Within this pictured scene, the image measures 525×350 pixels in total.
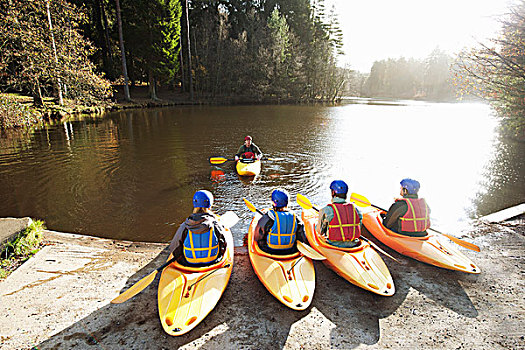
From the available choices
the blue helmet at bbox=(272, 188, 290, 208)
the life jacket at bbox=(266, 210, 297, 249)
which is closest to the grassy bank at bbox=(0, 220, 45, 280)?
the life jacket at bbox=(266, 210, 297, 249)

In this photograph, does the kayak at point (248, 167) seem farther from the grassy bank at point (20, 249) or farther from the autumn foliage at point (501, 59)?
the autumn foliage at point (501, 59)

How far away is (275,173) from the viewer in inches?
394

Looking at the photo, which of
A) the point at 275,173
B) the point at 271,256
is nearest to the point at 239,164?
the point at 275,173

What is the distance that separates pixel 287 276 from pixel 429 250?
7.53 ft

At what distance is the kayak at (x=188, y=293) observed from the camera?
2.82 m

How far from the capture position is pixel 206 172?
32.3 ft

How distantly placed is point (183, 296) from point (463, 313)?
3186 mm

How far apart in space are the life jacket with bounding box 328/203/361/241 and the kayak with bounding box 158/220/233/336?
1.57 meters

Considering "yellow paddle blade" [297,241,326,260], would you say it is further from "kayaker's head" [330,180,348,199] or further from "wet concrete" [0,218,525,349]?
"kayaker's head" [330,180,348,199]

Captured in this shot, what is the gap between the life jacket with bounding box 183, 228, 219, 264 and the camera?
3.48 meters

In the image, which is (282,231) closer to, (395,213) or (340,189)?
(340,189)

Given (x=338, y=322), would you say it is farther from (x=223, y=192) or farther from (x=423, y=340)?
(x=223, y=192)

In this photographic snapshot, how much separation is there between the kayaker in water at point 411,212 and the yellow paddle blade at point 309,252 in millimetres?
1795

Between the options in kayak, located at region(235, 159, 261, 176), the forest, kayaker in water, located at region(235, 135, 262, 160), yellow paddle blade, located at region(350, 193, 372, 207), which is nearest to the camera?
yellow paddle blade, located at region(350, 193, 372, 207)
